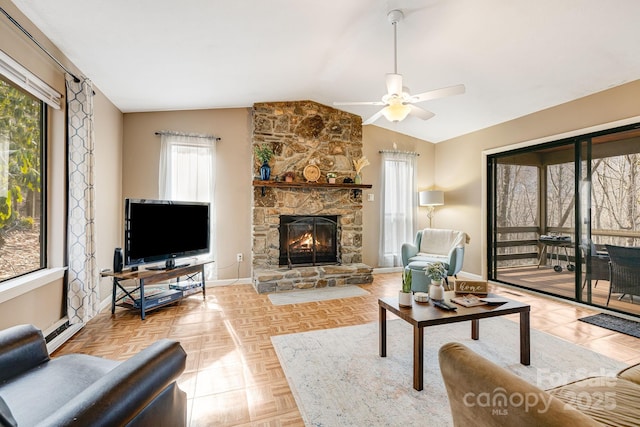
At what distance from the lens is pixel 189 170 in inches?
173

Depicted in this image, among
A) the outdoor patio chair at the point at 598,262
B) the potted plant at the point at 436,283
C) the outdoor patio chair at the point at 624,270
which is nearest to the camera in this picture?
the potted plant at the point at 436,283

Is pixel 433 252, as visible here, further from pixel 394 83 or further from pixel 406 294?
pixel 394 83

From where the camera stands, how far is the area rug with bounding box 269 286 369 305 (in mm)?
3910

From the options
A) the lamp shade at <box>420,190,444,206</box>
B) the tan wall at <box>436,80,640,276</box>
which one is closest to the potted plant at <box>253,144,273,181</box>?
the lamp shade at <box>420,190,444,206</box>

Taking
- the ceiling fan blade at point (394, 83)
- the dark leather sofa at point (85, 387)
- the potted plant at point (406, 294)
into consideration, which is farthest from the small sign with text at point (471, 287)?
the dark leather sofa at point (85, 387)

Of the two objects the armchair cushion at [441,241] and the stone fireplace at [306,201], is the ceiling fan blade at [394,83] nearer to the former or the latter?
the stone fireplace at [306,201]

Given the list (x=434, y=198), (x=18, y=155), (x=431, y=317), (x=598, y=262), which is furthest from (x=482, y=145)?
(x=18, y=155)

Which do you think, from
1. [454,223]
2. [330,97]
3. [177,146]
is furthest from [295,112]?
[454,223]

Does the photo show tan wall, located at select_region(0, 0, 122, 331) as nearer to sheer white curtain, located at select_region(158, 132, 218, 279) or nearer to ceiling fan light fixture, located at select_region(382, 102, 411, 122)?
sheer white curtain, located at select_region(158, 132, 218, 279)

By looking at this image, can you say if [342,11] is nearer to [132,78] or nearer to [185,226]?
[132,78]

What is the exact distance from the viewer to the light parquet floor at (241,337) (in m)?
1.82

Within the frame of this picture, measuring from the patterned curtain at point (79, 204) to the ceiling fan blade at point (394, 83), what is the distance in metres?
2.78

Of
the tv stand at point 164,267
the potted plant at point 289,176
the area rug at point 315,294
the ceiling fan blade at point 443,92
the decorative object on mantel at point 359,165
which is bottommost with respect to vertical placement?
the area rug at point 315,294

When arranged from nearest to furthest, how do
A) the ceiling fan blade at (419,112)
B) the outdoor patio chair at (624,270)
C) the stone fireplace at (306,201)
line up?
the ceiling fan blade at (419,112) → the outdoor patio chair at (624,270) → the stone fireplace at (306,201)
